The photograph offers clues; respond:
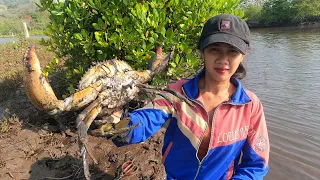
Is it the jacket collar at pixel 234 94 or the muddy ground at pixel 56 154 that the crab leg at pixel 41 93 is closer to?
the jacket collar at pixel 234 94

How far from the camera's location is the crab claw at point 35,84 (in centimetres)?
170

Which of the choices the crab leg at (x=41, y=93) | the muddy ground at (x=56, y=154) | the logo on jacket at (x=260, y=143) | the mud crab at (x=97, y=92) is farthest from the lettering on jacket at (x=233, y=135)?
the muddy ground at (x=56, y=154)

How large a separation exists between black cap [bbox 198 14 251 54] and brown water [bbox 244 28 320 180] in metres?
3.16

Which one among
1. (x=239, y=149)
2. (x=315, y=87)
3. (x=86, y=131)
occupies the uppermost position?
(x=86, y=131)

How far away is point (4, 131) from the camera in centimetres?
434

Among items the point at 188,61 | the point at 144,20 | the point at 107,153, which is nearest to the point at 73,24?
the point at 144,20

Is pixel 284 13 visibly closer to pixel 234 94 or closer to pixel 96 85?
pixel 234 94

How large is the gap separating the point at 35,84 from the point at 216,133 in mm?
1309

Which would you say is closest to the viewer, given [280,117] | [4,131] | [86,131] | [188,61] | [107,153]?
[86,131]

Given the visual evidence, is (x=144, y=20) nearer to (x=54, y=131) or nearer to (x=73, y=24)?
(x=73, y=24)

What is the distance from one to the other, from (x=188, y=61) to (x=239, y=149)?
143cm

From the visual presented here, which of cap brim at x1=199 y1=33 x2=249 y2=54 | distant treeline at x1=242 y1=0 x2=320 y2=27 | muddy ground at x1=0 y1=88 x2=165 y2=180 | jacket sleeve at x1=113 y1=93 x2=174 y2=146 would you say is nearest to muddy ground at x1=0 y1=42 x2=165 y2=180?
muddy ground at x1=0 y1=88 x2=165 y2=180

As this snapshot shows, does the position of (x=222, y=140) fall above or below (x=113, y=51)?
below

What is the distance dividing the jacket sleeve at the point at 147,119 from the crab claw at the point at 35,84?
55cm
